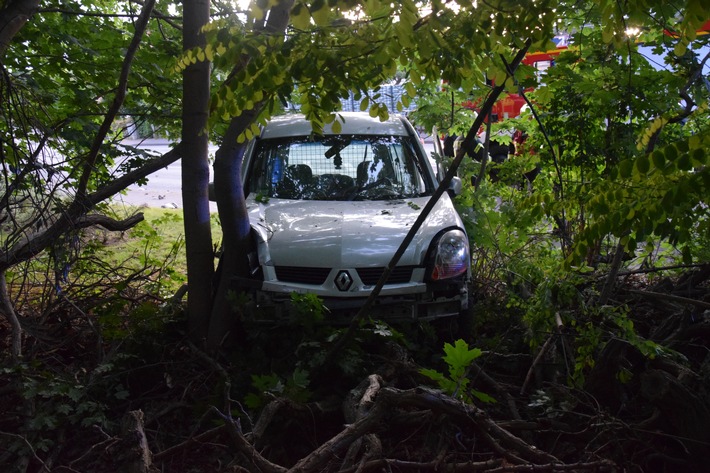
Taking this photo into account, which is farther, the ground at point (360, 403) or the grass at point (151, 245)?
the grass at point (151, 245)

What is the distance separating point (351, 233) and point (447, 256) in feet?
2.40

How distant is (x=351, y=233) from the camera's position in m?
5.04

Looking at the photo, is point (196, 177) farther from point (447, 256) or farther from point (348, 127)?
point (447, 256)

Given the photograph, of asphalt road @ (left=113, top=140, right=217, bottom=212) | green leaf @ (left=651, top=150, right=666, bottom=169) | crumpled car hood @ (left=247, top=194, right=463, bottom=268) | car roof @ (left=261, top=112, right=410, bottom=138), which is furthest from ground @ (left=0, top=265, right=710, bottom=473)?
asphalt road @ (left=113, top=140, right=217, bottom=212)

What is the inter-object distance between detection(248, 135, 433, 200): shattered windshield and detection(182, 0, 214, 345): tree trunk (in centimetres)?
99

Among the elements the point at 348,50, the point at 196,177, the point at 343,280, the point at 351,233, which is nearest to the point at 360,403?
the point at 343,280

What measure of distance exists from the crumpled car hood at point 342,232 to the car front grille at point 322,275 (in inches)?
1.8

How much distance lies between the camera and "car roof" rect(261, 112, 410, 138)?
6250 millimetres

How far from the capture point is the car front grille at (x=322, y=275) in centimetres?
490

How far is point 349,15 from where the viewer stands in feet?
10.1

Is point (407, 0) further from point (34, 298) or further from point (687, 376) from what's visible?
point (34, 298)

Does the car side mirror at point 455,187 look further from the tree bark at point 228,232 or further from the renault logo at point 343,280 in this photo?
the tree bark at point 228,232

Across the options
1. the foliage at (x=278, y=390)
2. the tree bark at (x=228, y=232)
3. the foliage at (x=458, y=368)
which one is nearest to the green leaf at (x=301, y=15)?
the foliage at (x=458, y=368)

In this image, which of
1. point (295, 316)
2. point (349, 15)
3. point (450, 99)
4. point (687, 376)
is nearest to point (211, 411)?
point (295, 316)
